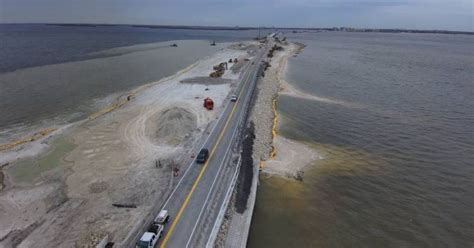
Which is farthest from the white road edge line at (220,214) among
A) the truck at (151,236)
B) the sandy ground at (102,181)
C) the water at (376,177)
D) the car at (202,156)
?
the sandy ground at (102,181)

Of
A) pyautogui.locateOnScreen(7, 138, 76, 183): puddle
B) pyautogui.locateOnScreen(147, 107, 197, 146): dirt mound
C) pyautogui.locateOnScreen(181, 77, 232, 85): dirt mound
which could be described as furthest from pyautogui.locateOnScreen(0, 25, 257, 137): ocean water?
pyautogui.locateOnScreen(147, 107, 197, 146): dirt mound

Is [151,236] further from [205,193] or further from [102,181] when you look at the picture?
[102,181]

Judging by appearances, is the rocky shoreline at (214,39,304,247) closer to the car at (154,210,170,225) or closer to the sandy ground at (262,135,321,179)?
the sandy ground at (262,135,321,179)

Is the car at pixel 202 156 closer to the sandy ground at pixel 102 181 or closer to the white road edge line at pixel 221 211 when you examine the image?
the sandy ground at pixel 102 181

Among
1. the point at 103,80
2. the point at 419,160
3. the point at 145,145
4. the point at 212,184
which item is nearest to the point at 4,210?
the point at 145,145

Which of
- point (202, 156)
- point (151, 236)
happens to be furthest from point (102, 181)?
point (151, 236)

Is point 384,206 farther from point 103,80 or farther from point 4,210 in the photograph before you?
point 103,80

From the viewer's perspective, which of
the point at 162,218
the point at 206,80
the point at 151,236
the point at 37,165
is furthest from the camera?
the point at 206,80
